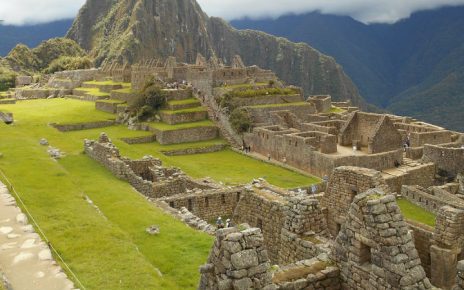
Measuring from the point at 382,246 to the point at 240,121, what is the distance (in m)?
33.7

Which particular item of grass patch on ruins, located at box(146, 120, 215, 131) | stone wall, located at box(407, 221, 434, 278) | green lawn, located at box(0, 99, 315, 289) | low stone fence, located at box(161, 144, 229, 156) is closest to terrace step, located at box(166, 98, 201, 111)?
grass patch on ruins, located at box(146, 120, 215, 131)

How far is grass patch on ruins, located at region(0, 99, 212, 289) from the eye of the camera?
961 centimetres

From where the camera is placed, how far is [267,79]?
2025 inches

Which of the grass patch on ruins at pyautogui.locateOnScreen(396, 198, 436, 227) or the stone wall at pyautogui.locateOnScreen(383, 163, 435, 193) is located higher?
the stone wall at pyautogui.locateOnScreen(383, 163, 435, 193)

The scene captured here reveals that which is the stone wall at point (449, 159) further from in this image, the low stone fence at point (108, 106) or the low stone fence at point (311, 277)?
the low stone fence at point (108, 106)

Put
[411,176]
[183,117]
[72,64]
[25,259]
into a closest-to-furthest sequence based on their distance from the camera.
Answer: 1. [25,259]
2. [411,176]
3. [183,117]
4. [72,64]

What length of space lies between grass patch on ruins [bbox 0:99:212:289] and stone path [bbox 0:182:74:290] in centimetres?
36

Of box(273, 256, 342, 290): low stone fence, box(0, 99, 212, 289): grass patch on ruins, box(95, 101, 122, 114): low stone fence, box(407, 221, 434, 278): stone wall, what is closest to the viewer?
box(273, 256, 342, 290): low stone fence

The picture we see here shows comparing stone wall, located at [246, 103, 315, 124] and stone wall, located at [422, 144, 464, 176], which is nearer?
stone wall, located at [422, 144, 464, 176]

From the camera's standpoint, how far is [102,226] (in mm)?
11984

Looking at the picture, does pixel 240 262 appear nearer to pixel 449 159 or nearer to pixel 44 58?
pixel 449 159

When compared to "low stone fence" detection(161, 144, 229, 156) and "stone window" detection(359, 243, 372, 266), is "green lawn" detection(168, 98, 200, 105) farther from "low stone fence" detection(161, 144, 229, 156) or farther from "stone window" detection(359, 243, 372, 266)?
"stone window" detection(359, 243, 372, 266)

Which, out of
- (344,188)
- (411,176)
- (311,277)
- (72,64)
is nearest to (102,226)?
(344,188)

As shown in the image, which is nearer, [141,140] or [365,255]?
[365,255]
